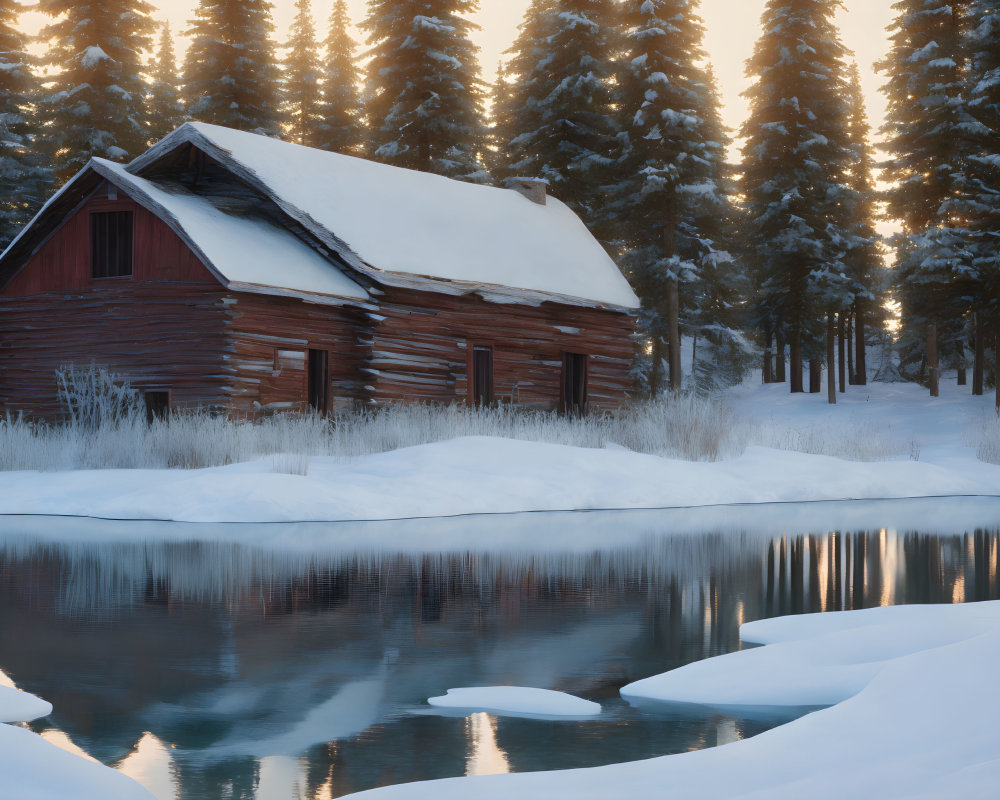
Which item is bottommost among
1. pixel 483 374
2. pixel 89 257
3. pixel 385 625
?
pixel 385 625

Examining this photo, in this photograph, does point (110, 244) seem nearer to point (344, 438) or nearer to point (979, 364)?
point (344, 438)

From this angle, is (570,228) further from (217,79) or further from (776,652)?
(776,652)

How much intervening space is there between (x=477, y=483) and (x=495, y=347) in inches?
482

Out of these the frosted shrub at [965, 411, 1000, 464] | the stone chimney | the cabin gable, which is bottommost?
the frosted shrub at [965, 411, 1000, 464]

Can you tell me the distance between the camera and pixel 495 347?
3017 centimetres

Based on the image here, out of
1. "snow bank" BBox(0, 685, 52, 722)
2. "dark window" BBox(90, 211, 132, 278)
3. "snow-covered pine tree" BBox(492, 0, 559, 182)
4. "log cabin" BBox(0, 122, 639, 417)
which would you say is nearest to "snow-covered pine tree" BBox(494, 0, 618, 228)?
"snow-covered pine tree" BBox(492, 0, 559, 182)

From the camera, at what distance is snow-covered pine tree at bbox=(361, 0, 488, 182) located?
3941cm

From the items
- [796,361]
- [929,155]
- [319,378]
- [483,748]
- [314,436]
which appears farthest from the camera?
[796,361]

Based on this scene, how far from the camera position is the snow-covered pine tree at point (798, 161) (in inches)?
1528

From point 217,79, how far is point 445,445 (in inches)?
974

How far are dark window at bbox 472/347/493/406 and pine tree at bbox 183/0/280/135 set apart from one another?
48.5ft

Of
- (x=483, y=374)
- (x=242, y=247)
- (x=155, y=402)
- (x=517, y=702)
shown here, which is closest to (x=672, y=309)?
(x=483, y=374)

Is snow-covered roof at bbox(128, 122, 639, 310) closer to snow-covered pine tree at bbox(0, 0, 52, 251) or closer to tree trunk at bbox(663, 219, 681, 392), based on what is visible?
tree trunk at bbox(663, 219, 681, 392)

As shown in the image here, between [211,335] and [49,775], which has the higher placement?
[211,335]
